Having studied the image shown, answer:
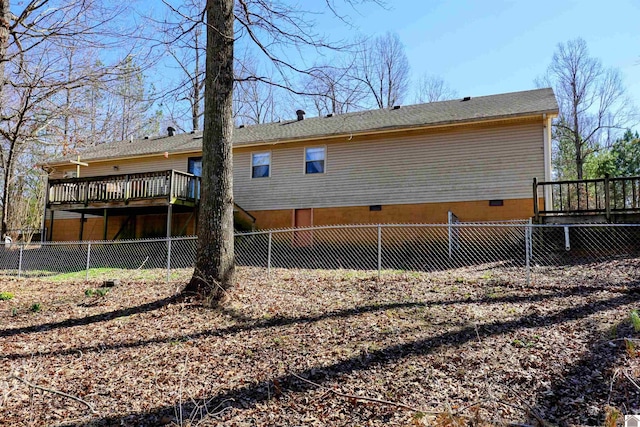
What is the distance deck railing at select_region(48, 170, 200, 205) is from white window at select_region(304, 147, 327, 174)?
392cm

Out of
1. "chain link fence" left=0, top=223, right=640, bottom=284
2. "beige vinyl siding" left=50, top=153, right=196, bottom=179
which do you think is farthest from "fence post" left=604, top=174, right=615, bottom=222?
"beige vinyl siding" left=50, top=153, right=196, bottom=179

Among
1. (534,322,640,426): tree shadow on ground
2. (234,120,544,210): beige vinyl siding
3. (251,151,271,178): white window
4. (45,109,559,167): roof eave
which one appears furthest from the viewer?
(251,151,271,178): white window

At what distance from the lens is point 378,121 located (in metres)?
13.9

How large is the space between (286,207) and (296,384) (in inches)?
420

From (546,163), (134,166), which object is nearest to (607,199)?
(546,163)

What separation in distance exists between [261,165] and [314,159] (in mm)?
2096

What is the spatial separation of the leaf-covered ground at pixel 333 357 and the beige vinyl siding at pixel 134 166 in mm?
9809

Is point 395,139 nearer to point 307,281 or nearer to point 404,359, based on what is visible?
point 307,281

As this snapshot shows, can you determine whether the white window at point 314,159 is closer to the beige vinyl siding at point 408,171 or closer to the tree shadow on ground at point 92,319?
the beige vinyl siding at point 408,171

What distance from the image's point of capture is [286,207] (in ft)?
47.0

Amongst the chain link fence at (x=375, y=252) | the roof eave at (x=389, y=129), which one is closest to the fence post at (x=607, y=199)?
the chain link fence at (x=375, y=252)

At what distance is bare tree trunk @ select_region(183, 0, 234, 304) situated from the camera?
21.0ft

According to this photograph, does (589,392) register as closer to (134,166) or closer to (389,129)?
(389,129)

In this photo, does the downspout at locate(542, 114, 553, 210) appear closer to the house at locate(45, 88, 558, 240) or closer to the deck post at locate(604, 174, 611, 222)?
the house at locate(45, 88, 558, 240)
